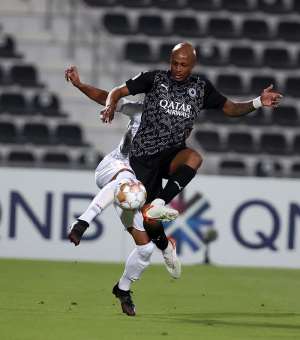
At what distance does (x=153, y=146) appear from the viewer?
29.1ft

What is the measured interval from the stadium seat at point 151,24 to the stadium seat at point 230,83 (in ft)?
4.37

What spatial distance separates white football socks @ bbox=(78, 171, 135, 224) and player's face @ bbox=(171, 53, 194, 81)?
817 mm

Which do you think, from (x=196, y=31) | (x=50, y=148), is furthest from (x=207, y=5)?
(x=50, y=148)

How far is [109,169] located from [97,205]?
447 mm

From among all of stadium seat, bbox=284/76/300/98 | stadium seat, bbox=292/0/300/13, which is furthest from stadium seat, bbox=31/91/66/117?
stadium seat, bbox=292/0/300/13

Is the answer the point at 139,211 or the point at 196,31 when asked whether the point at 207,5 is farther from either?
the point at 139,211

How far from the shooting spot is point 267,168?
55.5 feet

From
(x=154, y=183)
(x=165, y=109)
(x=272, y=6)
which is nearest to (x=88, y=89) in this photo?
(x=165, y=109)

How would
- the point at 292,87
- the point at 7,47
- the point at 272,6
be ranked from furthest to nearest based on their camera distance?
1. the point at 272,6
2. the point at 292,87
3. the point at 7,47

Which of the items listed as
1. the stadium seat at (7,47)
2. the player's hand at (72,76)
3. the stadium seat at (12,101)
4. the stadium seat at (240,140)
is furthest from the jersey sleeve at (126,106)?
the stadium seat at (7,47)

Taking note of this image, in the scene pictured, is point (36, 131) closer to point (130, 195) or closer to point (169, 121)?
point (169, 121)

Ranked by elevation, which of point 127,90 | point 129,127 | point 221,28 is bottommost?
point 221,28

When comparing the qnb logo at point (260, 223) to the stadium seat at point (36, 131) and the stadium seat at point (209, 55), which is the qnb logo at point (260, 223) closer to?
the stadium seat at point (36, 131)

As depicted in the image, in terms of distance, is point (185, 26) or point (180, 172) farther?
point (185, 26)
